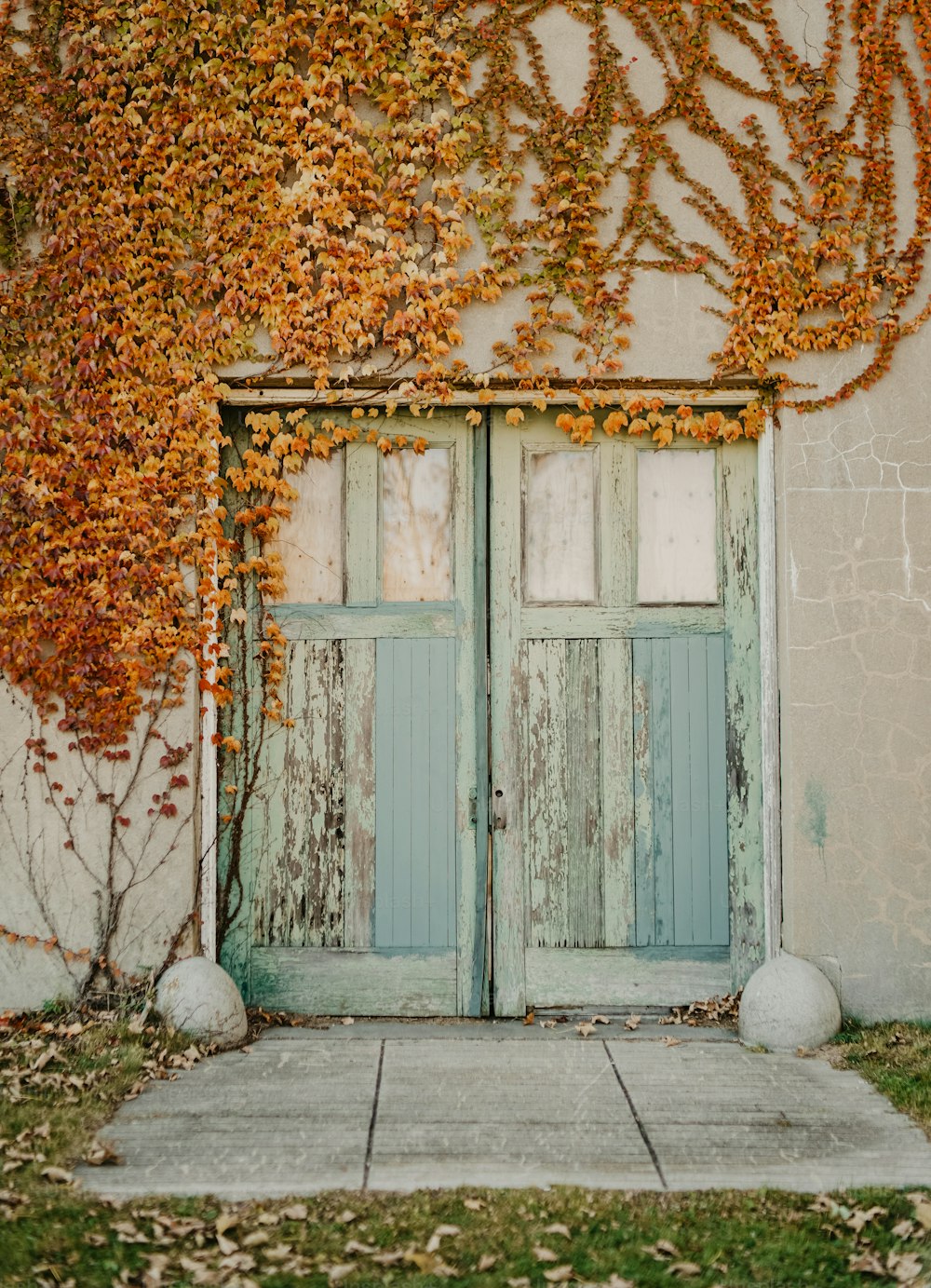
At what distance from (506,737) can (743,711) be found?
3.55ft

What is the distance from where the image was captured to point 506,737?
192 inches

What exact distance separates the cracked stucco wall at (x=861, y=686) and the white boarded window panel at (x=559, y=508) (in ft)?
2.81

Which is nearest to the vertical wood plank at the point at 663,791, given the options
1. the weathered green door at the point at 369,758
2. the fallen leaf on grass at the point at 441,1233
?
the weathered green door at the point at 369,758

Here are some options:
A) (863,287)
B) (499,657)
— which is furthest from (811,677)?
(863,287)

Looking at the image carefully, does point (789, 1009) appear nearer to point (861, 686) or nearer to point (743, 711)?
point (743, 711)

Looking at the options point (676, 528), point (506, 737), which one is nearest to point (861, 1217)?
point (506, 737)

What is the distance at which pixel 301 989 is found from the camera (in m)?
4.79

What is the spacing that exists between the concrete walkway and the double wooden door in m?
0.41

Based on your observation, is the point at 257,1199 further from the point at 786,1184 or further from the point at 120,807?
the point at 120,807

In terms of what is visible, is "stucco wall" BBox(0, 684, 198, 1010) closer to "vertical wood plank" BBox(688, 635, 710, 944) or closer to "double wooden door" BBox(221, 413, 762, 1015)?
"double wooden door" BBox(221, 413, 762, 1015)

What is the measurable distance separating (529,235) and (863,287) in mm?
Answer: 1478

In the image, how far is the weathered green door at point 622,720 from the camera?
481 cm

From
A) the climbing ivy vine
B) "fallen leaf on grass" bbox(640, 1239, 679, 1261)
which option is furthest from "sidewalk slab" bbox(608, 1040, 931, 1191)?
the climbing ivy vine

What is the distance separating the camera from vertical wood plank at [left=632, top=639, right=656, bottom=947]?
4824 mm
